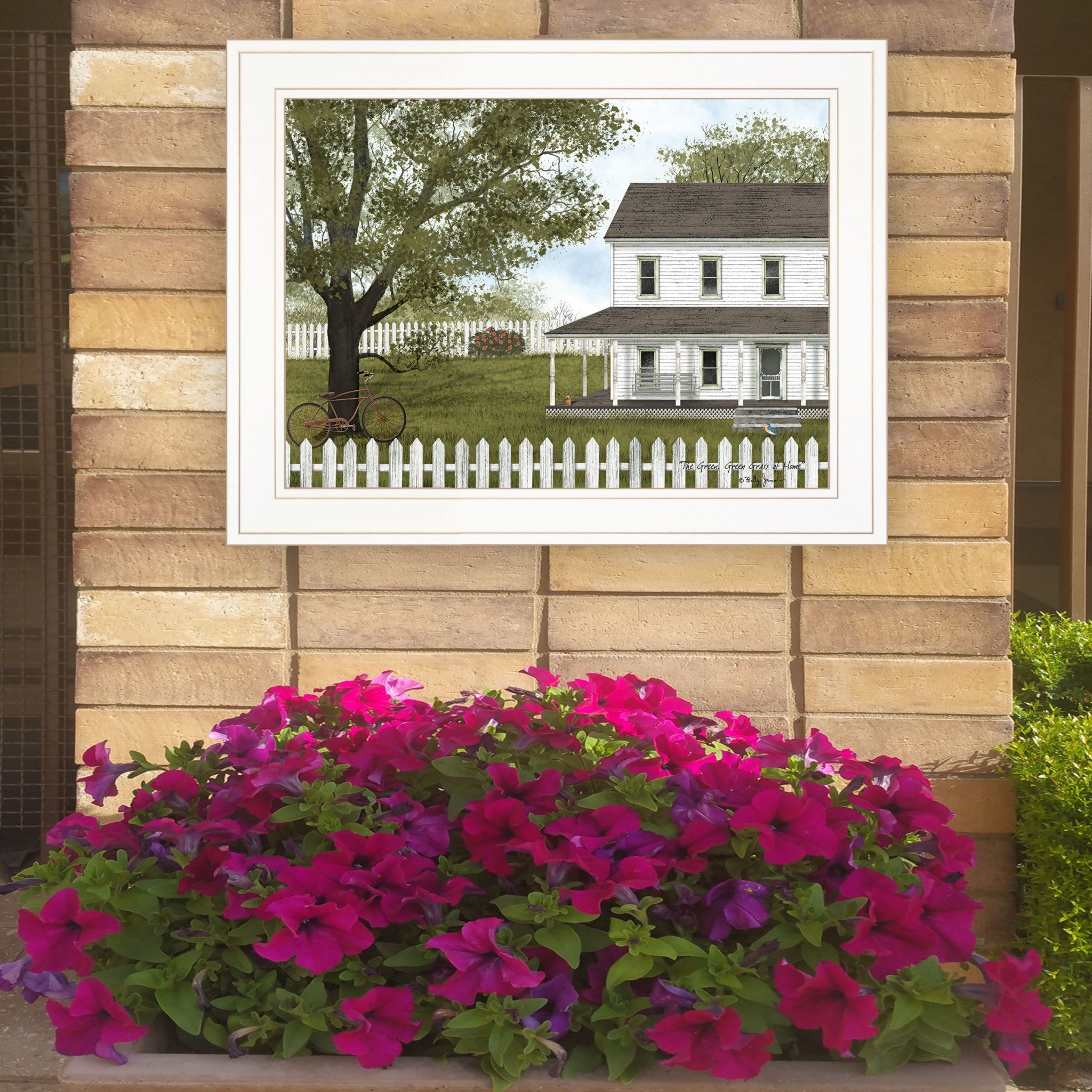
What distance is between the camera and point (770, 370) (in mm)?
2318

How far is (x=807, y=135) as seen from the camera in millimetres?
2295

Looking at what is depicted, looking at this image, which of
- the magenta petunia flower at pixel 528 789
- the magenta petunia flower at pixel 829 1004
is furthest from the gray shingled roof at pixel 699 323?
the magenta petunia flower at pixel 829 1004

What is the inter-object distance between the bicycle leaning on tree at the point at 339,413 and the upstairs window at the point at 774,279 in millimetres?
839

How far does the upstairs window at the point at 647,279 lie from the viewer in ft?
7.70

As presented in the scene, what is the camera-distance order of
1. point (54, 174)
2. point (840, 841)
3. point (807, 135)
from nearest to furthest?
point (840, 841) < point (807, 135) < point (54, 174)

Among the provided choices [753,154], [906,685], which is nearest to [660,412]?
[753,154]

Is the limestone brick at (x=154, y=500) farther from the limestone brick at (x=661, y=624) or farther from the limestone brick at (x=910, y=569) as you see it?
the limestone brick at (x=910, y=569)

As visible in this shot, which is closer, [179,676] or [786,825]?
[786,825]

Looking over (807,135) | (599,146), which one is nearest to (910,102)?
(807,135)

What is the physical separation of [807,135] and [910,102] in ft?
0.81

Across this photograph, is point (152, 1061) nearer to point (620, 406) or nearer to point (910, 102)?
point (620, 406)

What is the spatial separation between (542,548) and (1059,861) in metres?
1.25

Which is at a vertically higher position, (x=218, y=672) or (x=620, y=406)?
(x=620, y=406)

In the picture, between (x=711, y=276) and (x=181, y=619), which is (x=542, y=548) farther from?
(x=181, y=619)
